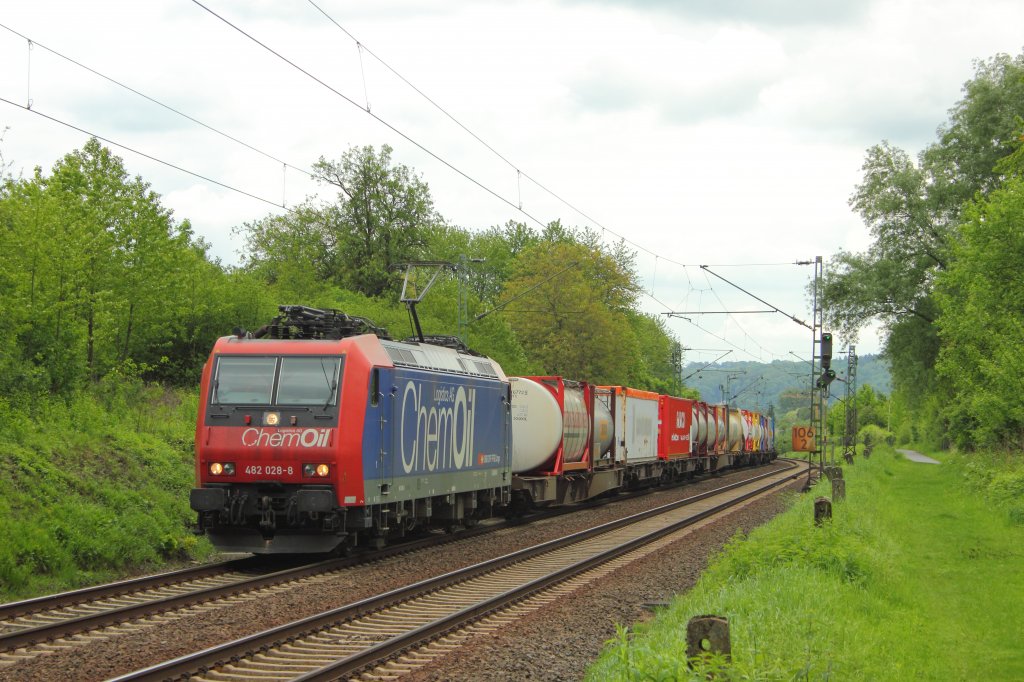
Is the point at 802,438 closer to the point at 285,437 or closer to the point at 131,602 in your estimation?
the point at 285,437

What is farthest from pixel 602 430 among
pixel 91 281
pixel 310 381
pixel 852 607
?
pixel 852 607

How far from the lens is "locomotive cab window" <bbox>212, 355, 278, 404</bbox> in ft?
49.5

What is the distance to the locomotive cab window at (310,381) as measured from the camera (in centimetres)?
1493

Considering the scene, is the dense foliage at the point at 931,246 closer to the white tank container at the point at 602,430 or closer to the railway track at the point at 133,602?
the white tank container at the point at 602,430

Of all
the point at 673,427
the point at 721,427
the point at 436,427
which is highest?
the point at 436,427

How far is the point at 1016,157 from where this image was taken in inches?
885

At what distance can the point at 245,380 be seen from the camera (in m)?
15.2

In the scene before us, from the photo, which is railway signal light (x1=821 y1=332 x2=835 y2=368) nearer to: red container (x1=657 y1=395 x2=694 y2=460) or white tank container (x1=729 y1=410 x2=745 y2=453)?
red container (x1=657 y1=395 x2=694 y2=460)

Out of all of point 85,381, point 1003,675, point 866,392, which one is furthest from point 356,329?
point 866,392

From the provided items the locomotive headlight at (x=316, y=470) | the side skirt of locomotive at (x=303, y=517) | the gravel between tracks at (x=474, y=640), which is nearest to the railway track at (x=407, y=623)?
the gravel between tracks at (x=474, y=640)

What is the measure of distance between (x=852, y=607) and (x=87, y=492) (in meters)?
11.5

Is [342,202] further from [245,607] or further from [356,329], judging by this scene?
[245,607]

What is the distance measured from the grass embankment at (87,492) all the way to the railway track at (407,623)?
4466 millimetres

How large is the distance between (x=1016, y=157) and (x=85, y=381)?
19.8 m
